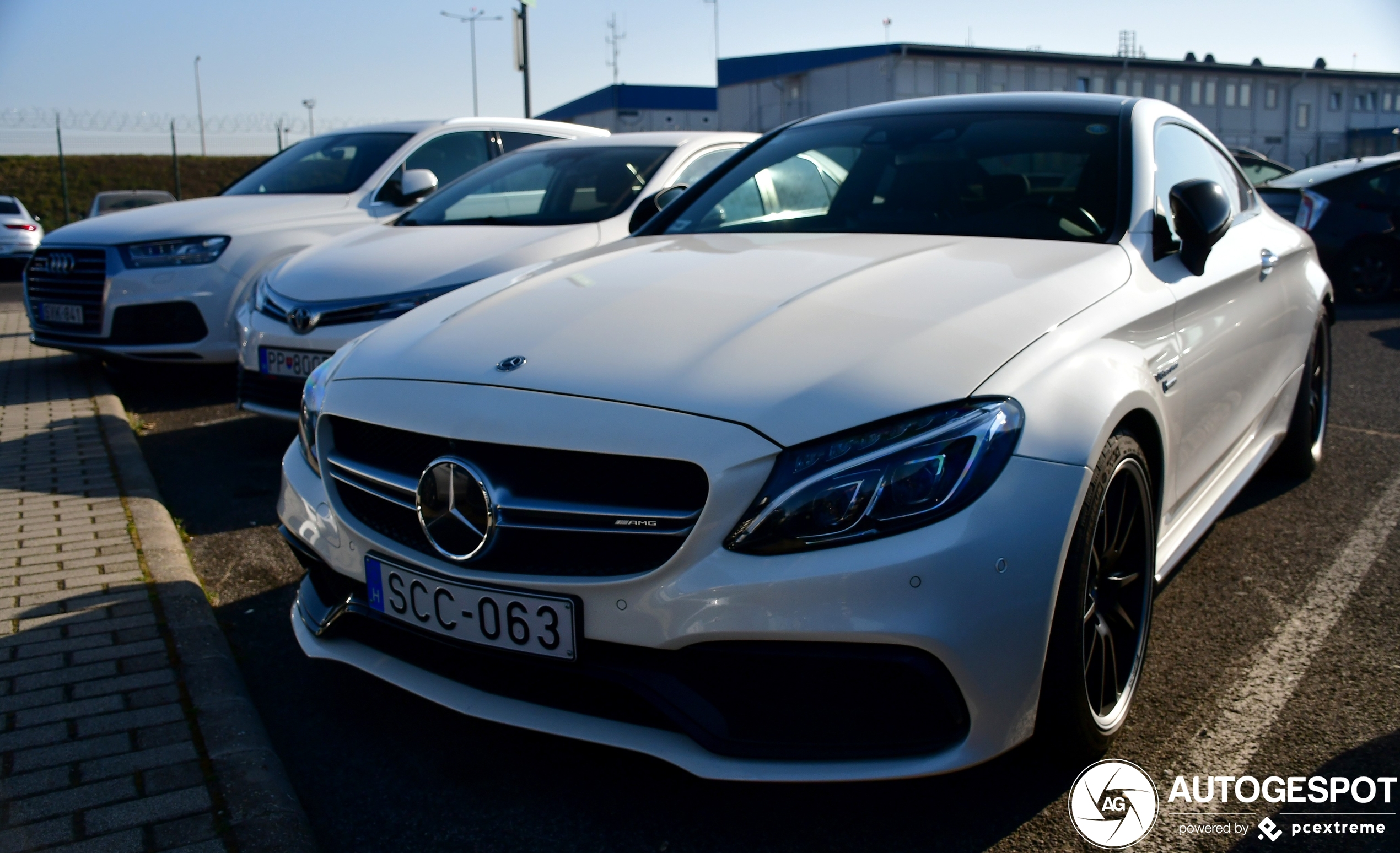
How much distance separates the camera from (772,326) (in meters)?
2.39

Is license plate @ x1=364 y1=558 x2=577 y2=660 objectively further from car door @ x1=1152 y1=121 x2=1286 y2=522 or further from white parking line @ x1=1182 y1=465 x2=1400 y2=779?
car door @ x1=1152 y1=121 x2=1286 y2=522

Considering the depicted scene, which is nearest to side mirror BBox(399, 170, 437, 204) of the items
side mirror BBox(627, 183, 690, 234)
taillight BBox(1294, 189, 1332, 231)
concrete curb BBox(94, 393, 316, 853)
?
side mirror BBox(627, 183, 690, 234)

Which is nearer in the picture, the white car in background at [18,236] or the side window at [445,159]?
the side window at [445,159]

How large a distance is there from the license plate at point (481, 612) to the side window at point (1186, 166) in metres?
2.09

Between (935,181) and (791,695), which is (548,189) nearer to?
(935,181)

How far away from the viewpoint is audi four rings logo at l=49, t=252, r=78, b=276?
6816mm

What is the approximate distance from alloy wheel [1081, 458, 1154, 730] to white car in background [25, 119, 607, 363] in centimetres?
506

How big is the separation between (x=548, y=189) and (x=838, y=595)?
457 cm

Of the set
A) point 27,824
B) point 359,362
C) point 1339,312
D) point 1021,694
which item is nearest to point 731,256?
point 359,362

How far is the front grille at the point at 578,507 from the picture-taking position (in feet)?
6.77

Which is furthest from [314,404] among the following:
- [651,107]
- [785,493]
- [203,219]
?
[651,107]

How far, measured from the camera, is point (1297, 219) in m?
11.2

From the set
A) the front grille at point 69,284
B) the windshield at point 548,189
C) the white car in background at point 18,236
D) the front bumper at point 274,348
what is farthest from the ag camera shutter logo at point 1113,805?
the white car in background at point 18,236

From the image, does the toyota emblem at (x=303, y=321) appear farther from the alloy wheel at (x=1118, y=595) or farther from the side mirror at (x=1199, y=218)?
the alloy wheel at (x=1118, y=595)
